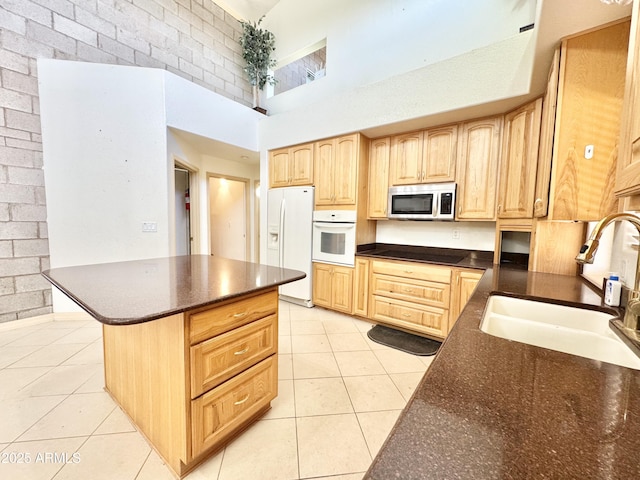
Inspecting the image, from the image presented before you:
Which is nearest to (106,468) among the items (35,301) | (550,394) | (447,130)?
(550,394)

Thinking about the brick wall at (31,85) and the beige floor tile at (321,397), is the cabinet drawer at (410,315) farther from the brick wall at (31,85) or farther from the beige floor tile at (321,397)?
the brick wall at (31,85)

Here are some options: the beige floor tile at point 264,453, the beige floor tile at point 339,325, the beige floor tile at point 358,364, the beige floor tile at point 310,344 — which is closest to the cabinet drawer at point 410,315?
the beige floor tile at point 339,325

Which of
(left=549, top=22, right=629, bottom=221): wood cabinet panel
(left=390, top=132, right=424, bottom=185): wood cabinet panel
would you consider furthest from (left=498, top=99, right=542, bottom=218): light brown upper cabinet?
(left=390, top=132, right=424, bottom=185): wood cabinet panel

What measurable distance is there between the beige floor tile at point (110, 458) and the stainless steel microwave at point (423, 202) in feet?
9.34

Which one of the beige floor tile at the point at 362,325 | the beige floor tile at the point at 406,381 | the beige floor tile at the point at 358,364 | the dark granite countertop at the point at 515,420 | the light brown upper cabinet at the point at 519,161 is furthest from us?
the beige floor tile at the point at 362,325

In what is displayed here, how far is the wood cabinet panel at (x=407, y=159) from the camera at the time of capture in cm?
284

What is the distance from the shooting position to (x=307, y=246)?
3469mm

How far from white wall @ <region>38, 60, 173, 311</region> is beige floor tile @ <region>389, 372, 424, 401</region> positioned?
297 centimetres

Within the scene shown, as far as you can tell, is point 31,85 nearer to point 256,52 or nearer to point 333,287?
point 256,52

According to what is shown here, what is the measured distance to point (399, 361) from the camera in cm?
228

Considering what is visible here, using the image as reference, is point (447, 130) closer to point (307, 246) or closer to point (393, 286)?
point (393, 286)

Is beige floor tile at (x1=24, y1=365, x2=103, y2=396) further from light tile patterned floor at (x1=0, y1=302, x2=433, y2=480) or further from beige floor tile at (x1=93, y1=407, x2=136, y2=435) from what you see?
beige floor tile at (x1=93, y1=407, x2=136, y2=435)

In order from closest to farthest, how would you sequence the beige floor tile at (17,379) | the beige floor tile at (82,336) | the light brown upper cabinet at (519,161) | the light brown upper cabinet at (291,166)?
the beige floor tile at (17,379) < the light brown upper cabinet at (519,161) < the beige floor tile at (82,336) < the light brown upper cabinet at (291,166)

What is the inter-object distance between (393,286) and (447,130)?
1.75 metres
